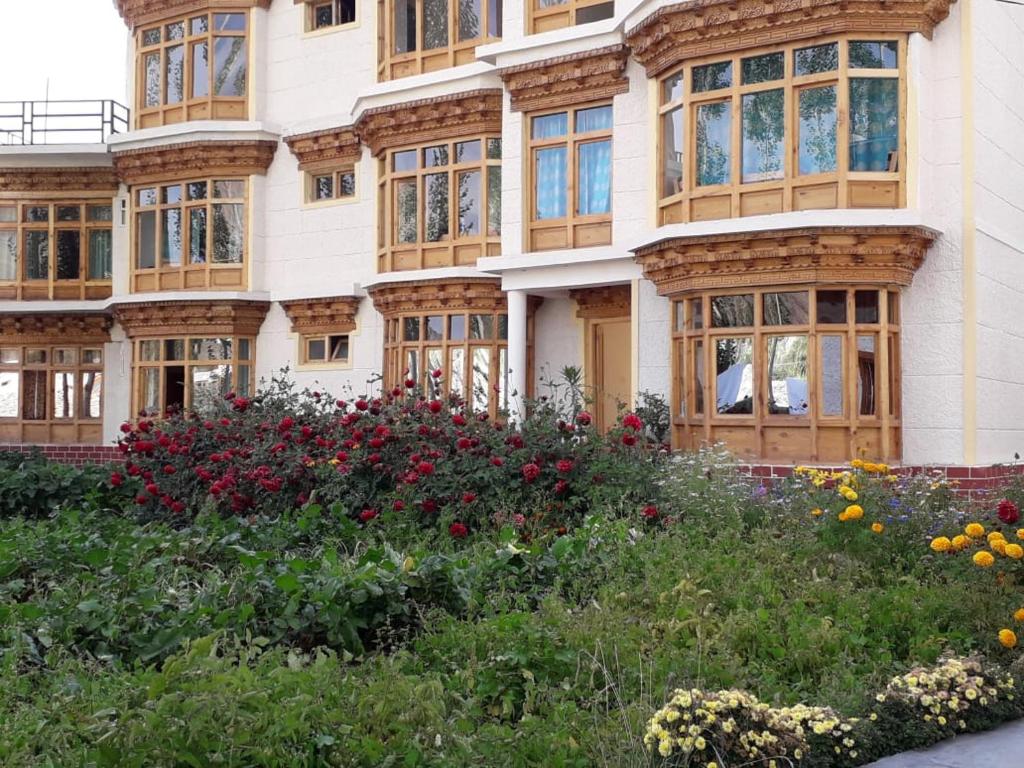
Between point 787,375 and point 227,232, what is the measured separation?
12162mm

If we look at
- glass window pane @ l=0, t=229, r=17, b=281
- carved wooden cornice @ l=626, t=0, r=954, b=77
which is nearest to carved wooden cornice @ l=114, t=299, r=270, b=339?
glass window pane @ l=0, t=229, r=17, b=281

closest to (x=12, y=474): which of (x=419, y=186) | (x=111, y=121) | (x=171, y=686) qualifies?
(x=419, y=186)

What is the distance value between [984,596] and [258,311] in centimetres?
1697

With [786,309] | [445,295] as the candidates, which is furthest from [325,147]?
[786,309]

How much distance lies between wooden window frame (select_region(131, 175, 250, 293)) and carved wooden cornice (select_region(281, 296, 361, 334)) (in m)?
1.21

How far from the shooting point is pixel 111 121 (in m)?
24.1

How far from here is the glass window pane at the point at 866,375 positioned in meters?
13.6

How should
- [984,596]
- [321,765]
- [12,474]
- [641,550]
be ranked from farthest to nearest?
1. [12,474]
2. [641,550]
3. [984,596]
4. [321,765]

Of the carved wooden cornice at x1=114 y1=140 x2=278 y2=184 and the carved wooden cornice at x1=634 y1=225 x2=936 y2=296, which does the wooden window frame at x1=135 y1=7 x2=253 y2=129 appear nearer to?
the carved wooden cornice at x1=114 y1=140 x2=278 y2=184

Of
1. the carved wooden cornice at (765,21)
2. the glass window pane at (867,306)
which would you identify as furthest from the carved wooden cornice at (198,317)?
the glass window pane at (867,306)

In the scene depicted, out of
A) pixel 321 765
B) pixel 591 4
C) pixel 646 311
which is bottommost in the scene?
pixel 321 765

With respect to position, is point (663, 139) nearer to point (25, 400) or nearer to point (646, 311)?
point (646, 311)

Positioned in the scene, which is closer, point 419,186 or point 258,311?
point 419,186

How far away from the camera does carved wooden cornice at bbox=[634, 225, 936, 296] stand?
13398 mm
